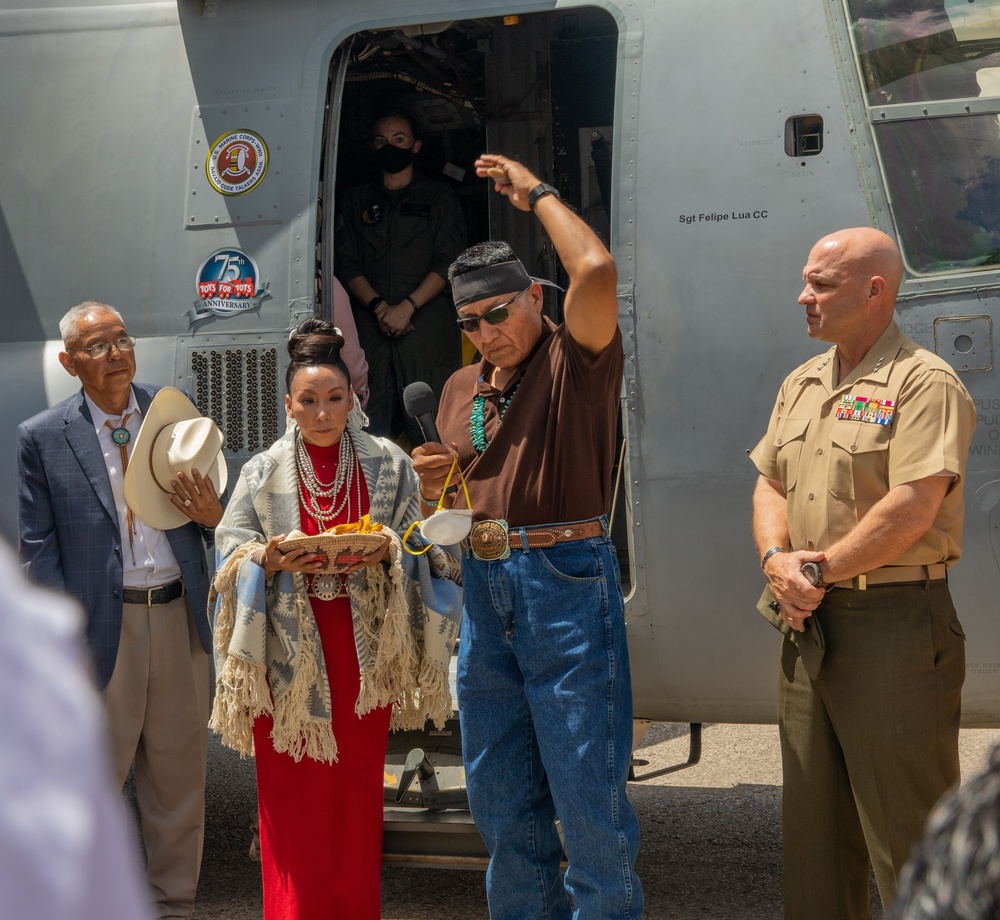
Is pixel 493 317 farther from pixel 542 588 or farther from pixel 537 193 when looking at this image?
pixel 542 588

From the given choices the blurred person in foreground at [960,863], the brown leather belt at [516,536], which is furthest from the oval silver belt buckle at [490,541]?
the blurred person in foreground at [960,863]

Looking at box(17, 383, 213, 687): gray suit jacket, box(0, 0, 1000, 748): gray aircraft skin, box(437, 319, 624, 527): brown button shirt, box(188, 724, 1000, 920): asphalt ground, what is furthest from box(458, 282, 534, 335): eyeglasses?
box(188, 724, 1000, 920): asphalt ground

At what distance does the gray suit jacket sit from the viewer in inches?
153

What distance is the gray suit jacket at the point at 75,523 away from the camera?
12.8 ft

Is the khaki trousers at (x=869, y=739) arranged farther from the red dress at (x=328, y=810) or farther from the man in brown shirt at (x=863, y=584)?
the red dress at (x=328, y=810)

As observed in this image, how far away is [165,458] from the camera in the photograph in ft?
12.9

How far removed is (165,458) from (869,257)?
7.25 feet

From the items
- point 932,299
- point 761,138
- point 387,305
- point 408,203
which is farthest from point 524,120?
point 932,299

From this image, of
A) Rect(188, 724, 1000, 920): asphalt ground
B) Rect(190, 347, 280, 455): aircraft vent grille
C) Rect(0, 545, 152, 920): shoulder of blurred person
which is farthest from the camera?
Rect(188, 724, 1000, 920): asphalt ground

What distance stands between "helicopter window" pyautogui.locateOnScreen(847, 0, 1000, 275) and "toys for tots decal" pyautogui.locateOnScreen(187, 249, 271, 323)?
2.06 metres

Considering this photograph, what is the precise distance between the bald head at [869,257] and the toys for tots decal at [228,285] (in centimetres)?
194

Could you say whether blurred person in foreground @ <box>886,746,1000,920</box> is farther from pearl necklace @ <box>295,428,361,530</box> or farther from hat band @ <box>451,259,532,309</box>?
pearl necklace @ <box>295,428,361,530</box>

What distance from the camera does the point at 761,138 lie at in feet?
12.3

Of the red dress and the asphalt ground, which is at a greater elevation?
the red dress
